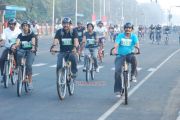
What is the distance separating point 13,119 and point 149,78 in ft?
30.2

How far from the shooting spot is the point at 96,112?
11586 mm

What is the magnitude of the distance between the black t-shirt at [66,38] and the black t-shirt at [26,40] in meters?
0.84

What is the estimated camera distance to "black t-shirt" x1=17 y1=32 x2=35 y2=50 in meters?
14.3

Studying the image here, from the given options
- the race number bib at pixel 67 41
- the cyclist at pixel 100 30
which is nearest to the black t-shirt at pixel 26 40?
the race number bib at pixel 67 41

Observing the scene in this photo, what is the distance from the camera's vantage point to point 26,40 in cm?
1430

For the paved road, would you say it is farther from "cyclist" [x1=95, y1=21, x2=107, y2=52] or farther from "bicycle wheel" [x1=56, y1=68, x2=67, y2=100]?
"cyclist" [x1=95, y1=21, x2=107, y2=52]

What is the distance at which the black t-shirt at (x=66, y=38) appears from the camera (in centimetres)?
1377

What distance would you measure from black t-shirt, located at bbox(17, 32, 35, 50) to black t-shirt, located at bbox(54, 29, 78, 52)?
0.84 m

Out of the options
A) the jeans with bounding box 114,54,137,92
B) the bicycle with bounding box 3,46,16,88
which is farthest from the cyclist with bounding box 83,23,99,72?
the jeans with bounding box 114,54,137,92

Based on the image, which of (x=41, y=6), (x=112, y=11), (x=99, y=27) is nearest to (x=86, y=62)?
(x=99, y=27)

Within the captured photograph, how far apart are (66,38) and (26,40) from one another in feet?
3.84

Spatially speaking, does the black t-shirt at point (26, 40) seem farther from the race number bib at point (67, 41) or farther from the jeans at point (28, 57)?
the race number bib at point (67, 41)

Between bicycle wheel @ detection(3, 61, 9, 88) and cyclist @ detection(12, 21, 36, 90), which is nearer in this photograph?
cyclist @ detection(12, 21, 36, 90)

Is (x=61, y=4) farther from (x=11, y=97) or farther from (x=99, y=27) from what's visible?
(x=11, y=97)
